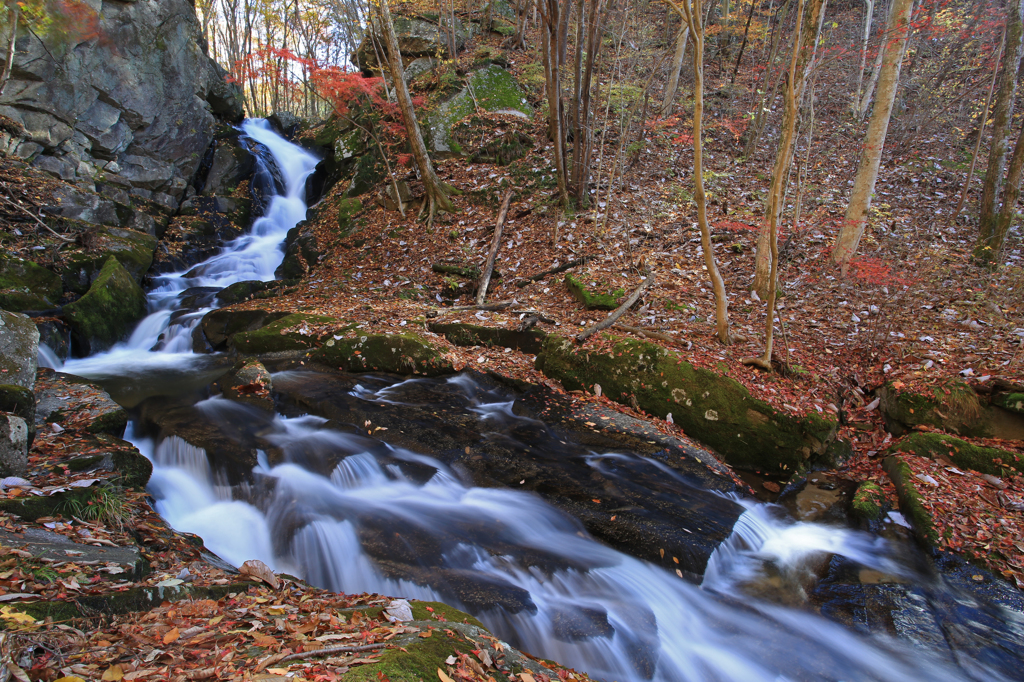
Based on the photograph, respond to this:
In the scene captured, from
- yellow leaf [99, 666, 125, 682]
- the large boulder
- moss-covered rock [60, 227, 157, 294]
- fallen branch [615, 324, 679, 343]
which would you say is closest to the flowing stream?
fallen branch [615, 324, 679, 343]

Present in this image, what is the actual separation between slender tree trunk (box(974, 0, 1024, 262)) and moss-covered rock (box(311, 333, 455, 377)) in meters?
9.64

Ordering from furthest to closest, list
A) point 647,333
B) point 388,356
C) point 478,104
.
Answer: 1. point 478,104
2. point 388,356
3. point 647,333

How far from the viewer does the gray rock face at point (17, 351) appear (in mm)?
5277

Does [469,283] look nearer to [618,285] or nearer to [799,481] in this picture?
[618,285]

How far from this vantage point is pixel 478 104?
13.8 metres

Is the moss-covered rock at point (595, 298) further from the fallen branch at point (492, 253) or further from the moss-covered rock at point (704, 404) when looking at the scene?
the fallen branch at point (492, 253)

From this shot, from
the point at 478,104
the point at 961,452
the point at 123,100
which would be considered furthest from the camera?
the point at 478,104

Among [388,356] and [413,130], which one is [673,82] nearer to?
[413,130]

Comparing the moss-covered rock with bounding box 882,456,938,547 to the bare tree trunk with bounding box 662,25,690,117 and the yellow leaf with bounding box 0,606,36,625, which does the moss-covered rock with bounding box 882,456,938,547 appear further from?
the bare tree trunk with bounding box 662,25,690,117

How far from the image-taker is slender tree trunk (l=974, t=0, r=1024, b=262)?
26.3 ft

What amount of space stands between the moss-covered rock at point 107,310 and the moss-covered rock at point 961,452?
12356mm

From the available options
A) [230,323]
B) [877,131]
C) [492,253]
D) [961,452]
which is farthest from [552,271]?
[961,452]

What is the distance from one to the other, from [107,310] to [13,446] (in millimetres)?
6020

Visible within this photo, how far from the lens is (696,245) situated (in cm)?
977
